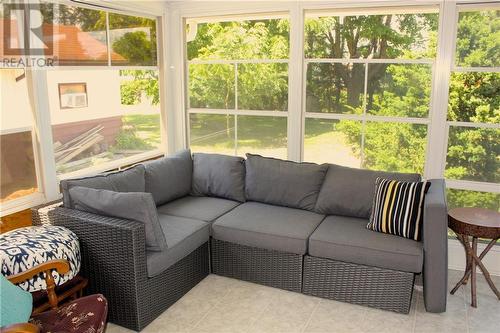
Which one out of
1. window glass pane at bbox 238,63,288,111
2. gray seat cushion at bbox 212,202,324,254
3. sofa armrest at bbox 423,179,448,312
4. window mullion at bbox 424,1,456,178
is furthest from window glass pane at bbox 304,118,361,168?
sofa armrest at bbox 423,179,448,312

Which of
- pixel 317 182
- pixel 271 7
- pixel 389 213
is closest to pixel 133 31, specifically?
pixel 271 7

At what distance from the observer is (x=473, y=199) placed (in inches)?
140

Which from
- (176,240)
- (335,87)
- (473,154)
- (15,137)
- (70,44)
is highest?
(70,44)

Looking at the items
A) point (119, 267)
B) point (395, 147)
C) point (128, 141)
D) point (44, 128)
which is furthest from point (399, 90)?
point (44, 128)

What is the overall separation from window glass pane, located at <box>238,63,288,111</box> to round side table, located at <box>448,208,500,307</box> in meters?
1.86

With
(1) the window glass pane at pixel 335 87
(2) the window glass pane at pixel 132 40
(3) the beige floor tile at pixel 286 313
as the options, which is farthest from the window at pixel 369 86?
(2) the window glass pane at pixel 132 40

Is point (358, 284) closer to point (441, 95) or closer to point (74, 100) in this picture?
point (441, 95)

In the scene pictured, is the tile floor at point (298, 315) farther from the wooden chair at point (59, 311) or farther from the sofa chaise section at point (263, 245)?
the wooden chair at point (59, 311)

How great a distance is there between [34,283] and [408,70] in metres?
3.21

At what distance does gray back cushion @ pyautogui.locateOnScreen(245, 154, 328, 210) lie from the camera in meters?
3.58

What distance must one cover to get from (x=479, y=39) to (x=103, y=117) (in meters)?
3.21

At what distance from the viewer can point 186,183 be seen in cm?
394

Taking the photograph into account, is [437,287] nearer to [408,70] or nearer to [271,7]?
[408,70]

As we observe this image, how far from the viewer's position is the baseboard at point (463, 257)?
3.45 meters
